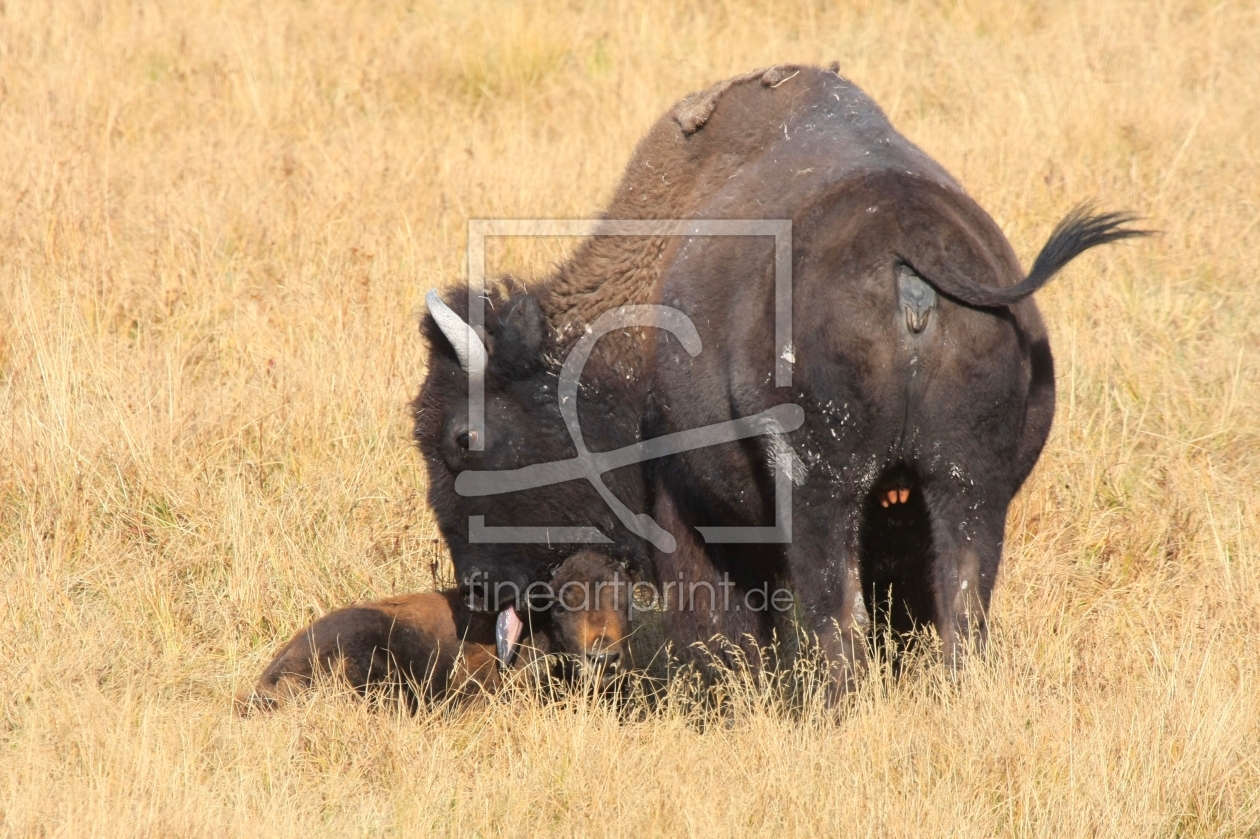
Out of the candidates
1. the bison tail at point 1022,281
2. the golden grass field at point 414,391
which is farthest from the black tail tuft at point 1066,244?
the golden grass field at point 414,391

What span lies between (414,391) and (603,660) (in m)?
1.94

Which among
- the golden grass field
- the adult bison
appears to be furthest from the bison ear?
the golden grass field

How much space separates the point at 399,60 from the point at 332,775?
6.65m

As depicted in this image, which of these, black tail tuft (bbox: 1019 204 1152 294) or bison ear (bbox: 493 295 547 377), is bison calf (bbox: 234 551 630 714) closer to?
bison ear (bbox: 493 295 547 377)

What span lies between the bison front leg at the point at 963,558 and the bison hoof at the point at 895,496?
9 cm

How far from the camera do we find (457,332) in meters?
5.14

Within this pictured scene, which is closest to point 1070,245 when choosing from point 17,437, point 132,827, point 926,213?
point 926,213

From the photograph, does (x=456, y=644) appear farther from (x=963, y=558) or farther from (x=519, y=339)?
(x=963, y=558)

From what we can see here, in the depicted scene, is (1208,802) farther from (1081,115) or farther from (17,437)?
(1081,115)

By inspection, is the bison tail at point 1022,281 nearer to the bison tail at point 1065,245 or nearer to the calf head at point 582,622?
the bison tail at point 1065,245

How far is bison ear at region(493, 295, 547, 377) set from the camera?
205 inches

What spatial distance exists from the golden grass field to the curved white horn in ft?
3.20

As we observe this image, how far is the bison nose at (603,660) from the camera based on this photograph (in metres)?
4.89

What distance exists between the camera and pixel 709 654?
4.73m
